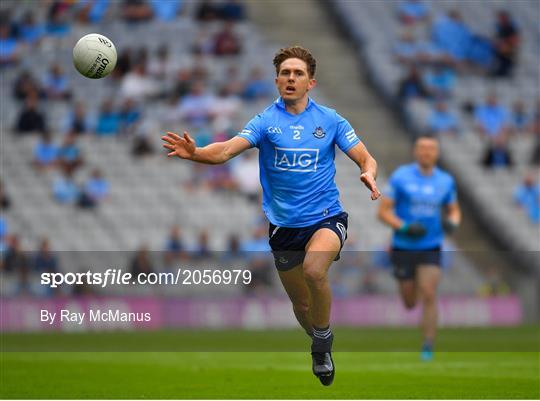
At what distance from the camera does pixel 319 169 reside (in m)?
11.5

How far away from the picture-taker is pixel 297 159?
11.4 metres

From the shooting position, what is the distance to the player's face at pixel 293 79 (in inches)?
445

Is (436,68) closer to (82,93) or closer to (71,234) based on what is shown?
(82,93)

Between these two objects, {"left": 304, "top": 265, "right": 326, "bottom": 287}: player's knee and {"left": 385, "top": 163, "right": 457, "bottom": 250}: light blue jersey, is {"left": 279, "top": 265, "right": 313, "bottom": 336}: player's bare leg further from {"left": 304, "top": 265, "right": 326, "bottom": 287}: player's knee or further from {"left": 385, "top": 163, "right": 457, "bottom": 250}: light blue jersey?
{"left": 385, "top": 163, "right": 457, "bottom": 250}: light blue jersey

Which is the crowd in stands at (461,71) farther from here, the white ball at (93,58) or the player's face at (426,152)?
the white ball at (93,58)

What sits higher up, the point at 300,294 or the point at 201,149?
the point at 201,149

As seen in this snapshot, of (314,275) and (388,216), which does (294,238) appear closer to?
(314,275)

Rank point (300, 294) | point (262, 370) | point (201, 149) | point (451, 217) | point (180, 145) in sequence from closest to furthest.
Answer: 1. point (180, 145)
2. point (201, 149)
3. point (300, 294)
4. point (262, 370)
5. point (451, 217)

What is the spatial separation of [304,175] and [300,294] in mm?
1192

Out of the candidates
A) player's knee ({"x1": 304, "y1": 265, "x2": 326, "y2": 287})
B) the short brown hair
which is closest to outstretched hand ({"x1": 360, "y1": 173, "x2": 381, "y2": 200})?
player's knee ({"x1": 304, "y1": 265, "x2": 326, "y2": 287})

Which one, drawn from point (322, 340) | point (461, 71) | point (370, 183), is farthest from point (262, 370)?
point (461, 71)

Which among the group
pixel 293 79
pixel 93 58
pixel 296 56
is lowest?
pixel 293 79

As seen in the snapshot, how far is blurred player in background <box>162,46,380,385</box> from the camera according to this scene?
1127 centimetres

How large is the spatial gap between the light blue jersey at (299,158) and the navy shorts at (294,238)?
6 centimetres
